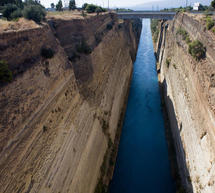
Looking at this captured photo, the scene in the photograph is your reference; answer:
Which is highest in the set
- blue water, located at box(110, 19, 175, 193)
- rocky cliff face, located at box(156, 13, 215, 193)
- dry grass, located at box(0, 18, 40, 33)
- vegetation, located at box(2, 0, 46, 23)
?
vegetation, located at box(2, 0, 46, 23)

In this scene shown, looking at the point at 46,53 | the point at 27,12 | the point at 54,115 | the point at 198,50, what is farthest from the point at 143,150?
the point at 27,12

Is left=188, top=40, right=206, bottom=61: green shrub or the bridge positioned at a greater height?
the bridge

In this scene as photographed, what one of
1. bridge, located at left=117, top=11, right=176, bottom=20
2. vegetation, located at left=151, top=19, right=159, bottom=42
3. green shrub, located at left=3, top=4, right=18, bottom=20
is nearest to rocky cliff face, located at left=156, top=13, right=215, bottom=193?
green shrub, located at left=3, top=4, right=18, bottom=20

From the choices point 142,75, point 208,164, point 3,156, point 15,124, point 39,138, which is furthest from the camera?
point 142,75

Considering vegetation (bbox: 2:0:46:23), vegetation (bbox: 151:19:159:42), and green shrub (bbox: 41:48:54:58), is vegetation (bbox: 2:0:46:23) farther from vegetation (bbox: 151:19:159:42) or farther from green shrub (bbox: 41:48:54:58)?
vegetation (bbox: 151:19:159:42)

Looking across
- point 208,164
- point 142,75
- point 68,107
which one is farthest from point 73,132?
point 142,75

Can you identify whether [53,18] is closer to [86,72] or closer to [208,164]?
[86,72]

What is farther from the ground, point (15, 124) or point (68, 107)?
point (15, 124)

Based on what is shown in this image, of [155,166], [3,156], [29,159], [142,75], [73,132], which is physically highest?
[3,156]

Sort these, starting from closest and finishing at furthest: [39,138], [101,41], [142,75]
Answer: [39,138]
[101,41]
[142,75]
